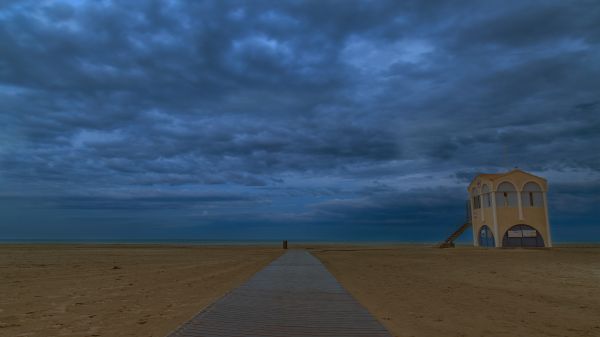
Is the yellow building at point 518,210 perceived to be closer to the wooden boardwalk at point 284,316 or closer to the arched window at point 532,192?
the arched window at point 532,192

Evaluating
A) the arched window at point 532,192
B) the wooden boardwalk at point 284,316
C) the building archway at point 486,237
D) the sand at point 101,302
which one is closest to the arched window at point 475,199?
the building archway at point 486,237

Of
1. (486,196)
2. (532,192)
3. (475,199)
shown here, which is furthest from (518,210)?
(475,199)

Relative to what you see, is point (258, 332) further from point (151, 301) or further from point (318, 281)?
point (318, 281)

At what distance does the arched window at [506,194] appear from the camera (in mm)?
44656

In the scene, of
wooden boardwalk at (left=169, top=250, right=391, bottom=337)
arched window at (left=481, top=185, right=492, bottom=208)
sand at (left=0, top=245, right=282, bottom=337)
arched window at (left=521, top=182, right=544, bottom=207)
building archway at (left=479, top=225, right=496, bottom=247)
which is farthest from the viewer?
arched window at (left=481, top=185, right=492, bottom=208)

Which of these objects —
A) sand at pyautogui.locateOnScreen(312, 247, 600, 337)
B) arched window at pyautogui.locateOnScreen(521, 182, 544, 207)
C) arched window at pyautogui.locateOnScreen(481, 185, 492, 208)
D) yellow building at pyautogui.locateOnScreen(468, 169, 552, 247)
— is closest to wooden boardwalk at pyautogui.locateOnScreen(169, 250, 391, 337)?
sand at pyautogui.locateOnScreen(312, 247, 600, 337)

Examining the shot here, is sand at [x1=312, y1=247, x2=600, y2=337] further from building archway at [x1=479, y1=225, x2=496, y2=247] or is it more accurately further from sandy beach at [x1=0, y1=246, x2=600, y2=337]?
building archway at [x1=479, y1=225, x2=496, y2=247]

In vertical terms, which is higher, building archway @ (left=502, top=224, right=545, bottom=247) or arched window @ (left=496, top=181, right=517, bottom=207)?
arched window @ (left=496, top=181, right=517, bottom=207)

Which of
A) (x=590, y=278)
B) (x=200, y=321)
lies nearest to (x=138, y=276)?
(x=200, y=321)

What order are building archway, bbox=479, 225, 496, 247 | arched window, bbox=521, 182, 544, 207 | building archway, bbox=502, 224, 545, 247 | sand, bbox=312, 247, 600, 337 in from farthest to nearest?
building archway, bbox=479, 225, 496, 247 → arched window, bbox=521, 182, 544, 207 → building archway, bbox=502, 224, 545, 247 → sand, bbox=312, 247, 600, 337

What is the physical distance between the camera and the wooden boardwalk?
6.67 meters

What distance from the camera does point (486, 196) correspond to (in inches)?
Answer: 1831

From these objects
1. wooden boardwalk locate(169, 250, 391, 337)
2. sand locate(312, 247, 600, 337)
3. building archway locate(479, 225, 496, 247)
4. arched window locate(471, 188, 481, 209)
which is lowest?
sand locate(312, 247, 600, 337)

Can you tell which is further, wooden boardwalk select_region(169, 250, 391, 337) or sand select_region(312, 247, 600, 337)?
sand select_region(312, 247, 600, 337)
